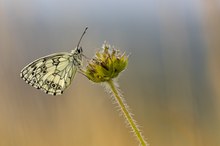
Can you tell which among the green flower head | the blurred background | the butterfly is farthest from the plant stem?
the blurred background

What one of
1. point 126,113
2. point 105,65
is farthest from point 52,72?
A: point 126,113

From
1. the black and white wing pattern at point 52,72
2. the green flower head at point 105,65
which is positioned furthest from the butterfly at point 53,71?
the green flower head at point 105,65

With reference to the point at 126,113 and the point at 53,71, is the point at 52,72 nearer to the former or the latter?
the point at 53,71

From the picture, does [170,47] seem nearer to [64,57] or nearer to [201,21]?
[201,21]

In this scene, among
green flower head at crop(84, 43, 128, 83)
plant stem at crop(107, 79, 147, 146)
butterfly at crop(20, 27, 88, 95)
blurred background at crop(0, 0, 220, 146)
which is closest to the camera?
plant stem at crop(107, 79, 147, 146)

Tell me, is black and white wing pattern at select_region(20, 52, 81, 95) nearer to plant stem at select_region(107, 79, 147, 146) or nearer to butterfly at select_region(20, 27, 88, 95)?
butterfly at select_region(20, 27, 88, 95)

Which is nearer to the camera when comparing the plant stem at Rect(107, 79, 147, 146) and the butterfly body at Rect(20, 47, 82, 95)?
the plant stem at Rect(107, 79, 147, 146)

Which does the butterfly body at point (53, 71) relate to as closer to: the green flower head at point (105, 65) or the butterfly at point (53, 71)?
the butterfly at point (53, 71)
